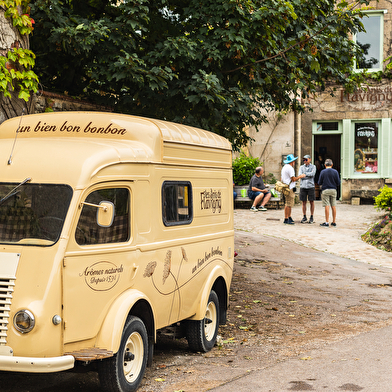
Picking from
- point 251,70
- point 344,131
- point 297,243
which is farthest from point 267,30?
point 344,131

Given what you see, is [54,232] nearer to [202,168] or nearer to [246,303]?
[202,168]

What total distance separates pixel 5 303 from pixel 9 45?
4.66m

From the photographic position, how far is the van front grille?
14.7 ft

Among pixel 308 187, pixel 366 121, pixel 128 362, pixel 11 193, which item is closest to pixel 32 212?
pixel 11 193

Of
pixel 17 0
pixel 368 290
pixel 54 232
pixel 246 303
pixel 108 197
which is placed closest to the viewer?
pixel 54 232

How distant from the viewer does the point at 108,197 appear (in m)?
5.21

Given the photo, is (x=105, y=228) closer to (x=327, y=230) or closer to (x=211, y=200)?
(x=211, y=200)

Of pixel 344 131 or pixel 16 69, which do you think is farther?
pixel 344 131

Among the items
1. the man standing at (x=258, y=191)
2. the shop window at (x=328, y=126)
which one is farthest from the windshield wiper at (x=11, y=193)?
the shop window at (x=328, y=126)

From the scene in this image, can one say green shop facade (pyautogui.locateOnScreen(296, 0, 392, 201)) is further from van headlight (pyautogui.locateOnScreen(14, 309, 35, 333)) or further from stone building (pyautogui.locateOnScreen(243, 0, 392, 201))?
van headlight (pyautogui.locateOnScreen(14, 309, 35, 333))

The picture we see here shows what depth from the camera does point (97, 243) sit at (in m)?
5.04

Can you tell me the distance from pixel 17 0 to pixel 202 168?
345cm

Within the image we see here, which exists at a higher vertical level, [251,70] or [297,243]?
[251,70]

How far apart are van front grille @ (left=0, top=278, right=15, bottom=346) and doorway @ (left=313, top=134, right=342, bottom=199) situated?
21396mm
